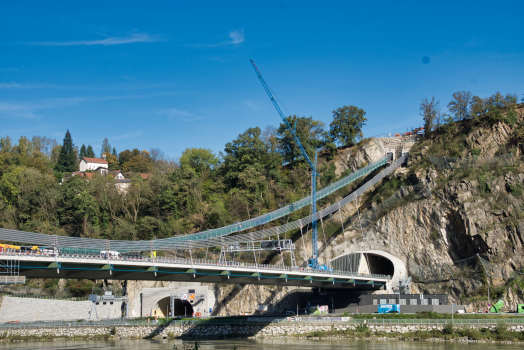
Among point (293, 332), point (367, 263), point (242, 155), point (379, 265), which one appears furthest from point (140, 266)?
point (242, 155)

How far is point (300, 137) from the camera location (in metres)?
99.9

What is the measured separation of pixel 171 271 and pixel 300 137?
57.3 m

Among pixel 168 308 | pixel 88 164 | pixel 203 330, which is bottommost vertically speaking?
pixel 203 330

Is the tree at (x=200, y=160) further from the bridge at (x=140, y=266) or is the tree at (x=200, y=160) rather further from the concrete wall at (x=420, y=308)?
the concrete wall at (x=420, y=308)

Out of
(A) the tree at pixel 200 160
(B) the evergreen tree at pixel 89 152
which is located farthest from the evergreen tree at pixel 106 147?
(A) the tree at pixel 200 160

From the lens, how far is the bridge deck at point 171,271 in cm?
4025

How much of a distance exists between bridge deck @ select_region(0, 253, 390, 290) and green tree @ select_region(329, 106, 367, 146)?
1644 inches

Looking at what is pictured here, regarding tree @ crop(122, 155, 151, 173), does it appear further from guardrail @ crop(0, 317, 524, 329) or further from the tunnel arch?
the tunnel arch

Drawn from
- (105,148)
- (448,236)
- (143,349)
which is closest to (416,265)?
(448,236)

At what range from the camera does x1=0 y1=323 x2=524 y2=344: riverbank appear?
49.2m

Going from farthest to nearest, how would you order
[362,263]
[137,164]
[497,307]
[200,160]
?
[137,164] < [200,160] < [362,263] < [497,307]

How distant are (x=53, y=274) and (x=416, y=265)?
165 ft

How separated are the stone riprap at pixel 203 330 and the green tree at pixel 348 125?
172ft

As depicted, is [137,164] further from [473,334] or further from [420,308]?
[473,334]
